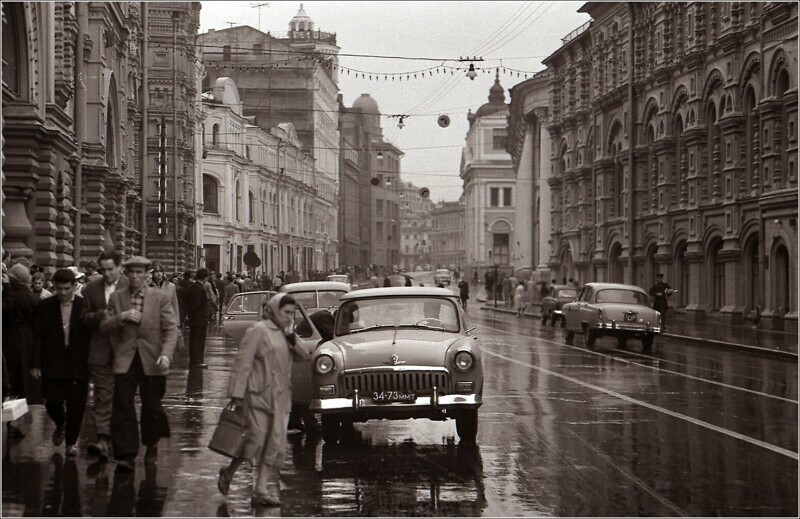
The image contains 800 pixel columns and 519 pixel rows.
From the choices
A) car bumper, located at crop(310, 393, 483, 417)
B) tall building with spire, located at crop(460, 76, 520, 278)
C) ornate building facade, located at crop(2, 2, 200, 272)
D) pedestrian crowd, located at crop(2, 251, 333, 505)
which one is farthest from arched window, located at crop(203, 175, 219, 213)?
tall building with spire, located at crop(460, 76, 520, 278)

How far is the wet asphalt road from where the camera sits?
9.61 meters

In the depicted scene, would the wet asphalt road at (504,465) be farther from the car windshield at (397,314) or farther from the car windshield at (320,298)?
the car windshield at (320,298)

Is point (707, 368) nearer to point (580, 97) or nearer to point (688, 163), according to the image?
point (688, 163)

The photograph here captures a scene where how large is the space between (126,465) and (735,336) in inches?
1092

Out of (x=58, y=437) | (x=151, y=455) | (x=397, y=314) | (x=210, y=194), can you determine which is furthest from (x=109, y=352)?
(x=210, y=194)

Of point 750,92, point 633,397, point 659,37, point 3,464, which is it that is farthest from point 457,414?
point 659,37

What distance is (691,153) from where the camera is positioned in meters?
50.4

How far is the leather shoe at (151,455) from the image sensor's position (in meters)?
11.8

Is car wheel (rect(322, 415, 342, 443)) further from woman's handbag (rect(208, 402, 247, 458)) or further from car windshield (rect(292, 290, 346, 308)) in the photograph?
car windshield (rect(292, 290, 346, 308))

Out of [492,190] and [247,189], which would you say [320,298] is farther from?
[492,190]

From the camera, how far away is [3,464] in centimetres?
1129

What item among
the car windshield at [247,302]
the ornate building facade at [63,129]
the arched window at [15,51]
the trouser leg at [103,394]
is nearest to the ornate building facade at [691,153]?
the car windshield at [247,302]

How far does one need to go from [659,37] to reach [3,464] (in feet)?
155

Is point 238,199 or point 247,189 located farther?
point 247,189
